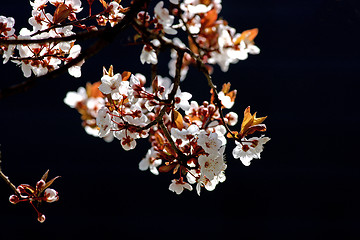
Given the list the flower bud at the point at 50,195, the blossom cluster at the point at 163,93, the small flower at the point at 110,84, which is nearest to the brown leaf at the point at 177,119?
the blossom cluster at the point at 163,93

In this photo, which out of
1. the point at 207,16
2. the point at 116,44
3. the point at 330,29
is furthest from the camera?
the point at 116,44

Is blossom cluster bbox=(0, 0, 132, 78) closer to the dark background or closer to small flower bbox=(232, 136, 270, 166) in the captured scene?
small flower bbox=(232, 136, 270, 166)

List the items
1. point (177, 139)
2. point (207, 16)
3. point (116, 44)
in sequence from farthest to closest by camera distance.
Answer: point (116, 44), point (177, 139), point (207, 16)

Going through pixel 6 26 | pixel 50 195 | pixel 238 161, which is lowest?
pixel 50 195

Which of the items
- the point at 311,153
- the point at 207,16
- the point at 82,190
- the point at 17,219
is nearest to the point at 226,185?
the point at 311,153

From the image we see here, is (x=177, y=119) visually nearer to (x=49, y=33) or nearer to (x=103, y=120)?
(x=103, y=120)

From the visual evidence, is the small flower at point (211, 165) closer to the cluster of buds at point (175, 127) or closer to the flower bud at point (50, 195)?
the cluster of buds at point (175, 127)

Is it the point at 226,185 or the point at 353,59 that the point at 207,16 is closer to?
the point at 226,185

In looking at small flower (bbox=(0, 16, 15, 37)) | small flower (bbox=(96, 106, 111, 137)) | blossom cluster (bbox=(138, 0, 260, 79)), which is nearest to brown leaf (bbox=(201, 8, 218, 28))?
blossom cluster (bbox=(138, 0, 260, 79))

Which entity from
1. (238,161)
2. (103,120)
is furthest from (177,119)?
(238,161)
